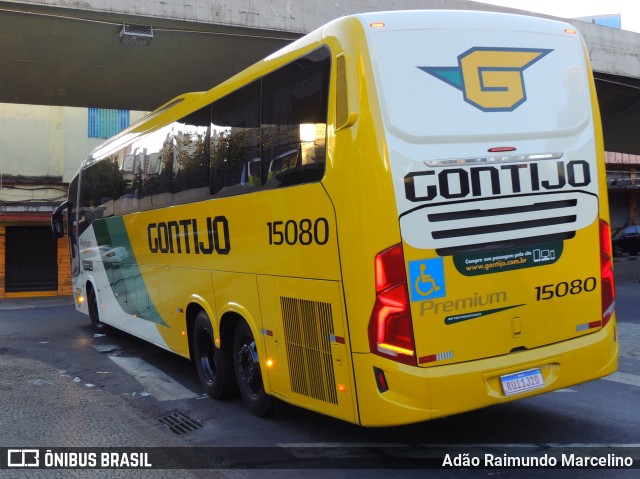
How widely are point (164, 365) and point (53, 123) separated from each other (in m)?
16.5

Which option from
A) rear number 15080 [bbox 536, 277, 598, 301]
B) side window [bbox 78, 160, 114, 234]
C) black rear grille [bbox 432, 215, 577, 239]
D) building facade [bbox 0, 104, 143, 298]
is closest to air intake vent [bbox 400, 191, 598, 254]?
black rear grille [bbox 432, 215, 577, 239]

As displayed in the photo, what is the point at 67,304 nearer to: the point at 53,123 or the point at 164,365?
the point at 53,123

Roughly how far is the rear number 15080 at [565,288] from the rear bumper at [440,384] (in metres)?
0.41

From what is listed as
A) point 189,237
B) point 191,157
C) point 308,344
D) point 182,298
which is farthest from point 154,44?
point 308,344

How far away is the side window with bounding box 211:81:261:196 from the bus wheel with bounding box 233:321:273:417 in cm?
147

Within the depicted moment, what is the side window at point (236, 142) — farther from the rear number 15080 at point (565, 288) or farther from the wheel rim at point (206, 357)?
the rear number 15080 at point (565, 288)

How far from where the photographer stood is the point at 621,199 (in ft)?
128

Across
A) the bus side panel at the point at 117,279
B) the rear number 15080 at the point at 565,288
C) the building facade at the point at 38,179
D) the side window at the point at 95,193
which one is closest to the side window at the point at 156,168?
the bus side panel at the point at 117,279

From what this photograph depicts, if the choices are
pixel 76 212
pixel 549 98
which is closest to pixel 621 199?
pixel 76 212

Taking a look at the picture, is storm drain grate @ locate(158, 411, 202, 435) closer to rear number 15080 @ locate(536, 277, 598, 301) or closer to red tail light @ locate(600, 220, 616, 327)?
rear number 15080 @ locate(536, 277, 598, 301)

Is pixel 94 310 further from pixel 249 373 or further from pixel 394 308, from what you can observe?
pixel 394 308

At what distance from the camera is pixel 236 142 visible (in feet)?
21.5

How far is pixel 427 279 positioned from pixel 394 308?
322 millimetres

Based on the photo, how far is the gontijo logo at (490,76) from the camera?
16.2 ft
